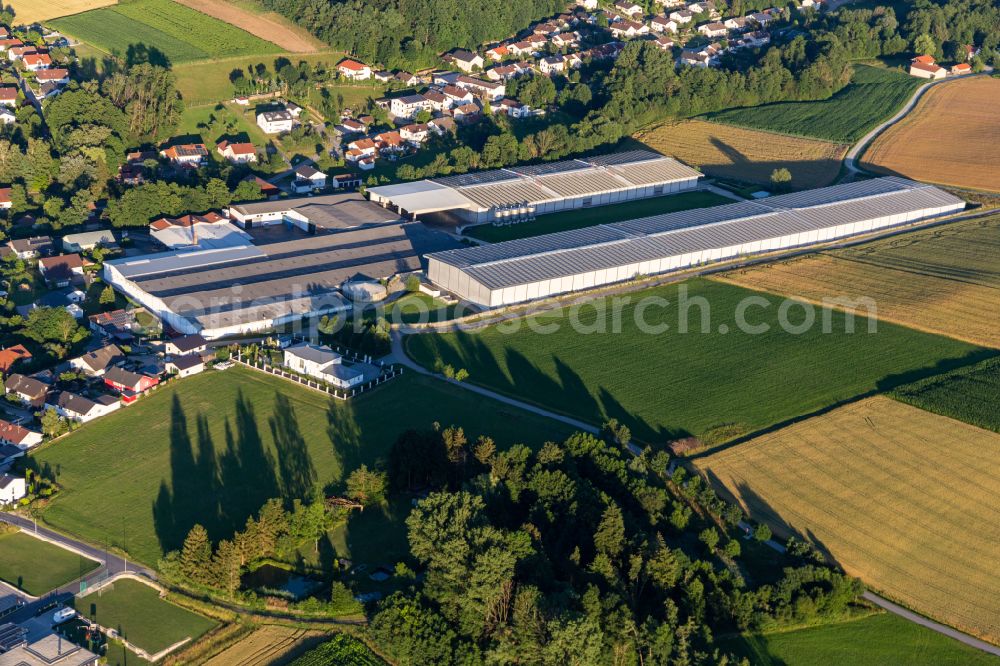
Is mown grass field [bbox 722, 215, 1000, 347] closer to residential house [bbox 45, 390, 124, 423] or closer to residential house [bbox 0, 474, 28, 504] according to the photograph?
residential house [bbox 45, 390, 124, 423]

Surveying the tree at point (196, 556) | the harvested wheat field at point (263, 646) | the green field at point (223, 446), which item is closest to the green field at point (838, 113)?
the green field at point (223, 446)

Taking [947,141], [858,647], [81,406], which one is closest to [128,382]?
[81,406]

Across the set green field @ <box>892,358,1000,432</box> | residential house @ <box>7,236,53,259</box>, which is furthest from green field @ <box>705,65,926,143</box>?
residential house @ <box>7,236,53,259</box>

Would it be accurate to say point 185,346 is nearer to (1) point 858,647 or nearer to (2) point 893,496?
(2) point 893,496

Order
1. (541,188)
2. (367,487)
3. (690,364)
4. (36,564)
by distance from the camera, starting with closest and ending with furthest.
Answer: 1. (36,564)
2. (367,487)
3. (690,364)
4. (541,188)

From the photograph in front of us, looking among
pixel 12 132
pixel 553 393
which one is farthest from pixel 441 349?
pixel 12 132

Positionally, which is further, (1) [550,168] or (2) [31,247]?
(1) [550,168]

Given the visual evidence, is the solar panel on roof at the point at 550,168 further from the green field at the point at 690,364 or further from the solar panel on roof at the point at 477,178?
the green field at the point at 690,364
